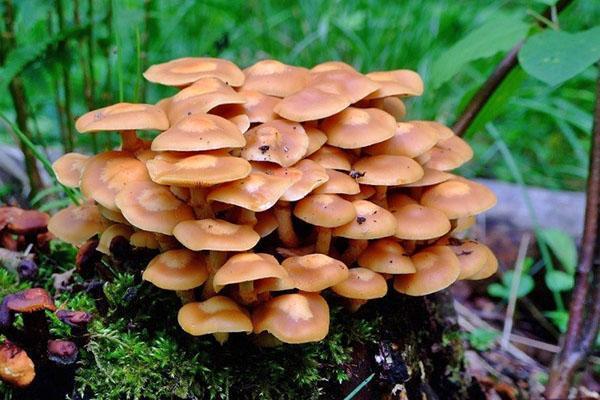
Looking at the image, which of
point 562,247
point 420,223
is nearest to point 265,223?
point 420,223

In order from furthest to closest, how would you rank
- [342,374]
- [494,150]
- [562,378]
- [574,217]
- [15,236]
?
[494,150], [574,217], [15,236], [562,378], [342,374]

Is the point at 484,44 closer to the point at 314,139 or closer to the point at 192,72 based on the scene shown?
the point at 314,139

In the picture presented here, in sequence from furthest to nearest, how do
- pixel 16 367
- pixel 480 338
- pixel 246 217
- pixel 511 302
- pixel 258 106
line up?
pixel 511 302 < pixel 480 338 < pixel 258 106 < pixel 246 217 < pixel 16 367

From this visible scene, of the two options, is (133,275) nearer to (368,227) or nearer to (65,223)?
(65,223)

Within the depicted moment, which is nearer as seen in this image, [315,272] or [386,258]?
[315,272]

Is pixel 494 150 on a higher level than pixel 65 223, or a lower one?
lower

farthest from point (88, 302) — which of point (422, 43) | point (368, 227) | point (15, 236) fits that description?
point (422, 43)
